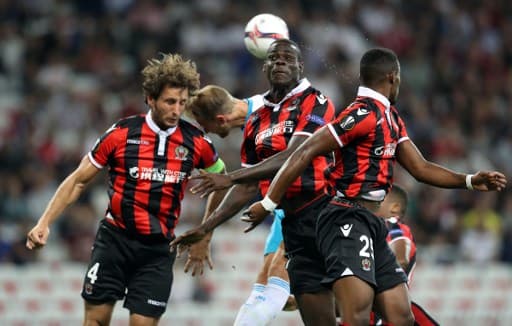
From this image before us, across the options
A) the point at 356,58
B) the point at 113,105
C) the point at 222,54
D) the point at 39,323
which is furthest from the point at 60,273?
the point at 356,58

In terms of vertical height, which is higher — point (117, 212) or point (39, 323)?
point (117, 212)

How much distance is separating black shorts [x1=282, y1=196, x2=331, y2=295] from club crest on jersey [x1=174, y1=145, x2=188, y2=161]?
0.84 metres

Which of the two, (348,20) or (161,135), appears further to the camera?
(348,20)

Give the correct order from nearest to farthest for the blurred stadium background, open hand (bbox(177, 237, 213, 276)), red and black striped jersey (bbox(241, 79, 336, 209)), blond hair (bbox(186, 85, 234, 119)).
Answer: red and black striped jersey (bbox(241, 79, 336, 209)), open hand (bbox(177, 237, 213, 276)), blond hair (bbox(186, 85, 234, 119)), the blurred stadium background

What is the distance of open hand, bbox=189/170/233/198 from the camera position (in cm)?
705

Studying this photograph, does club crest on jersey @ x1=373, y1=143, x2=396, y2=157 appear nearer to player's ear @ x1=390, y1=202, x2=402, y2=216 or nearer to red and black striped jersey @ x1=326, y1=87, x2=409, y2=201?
red and black striped jersey @ x1=326, y1=87, x2=409, y2=201

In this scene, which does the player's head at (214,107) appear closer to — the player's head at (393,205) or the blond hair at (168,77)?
the blond hair at (168,77)

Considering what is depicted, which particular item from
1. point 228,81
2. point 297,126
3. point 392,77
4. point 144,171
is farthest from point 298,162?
point 228,81

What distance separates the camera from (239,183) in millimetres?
7270

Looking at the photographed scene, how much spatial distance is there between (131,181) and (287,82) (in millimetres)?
1293

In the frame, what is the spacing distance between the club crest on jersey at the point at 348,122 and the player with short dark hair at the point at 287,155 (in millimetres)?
614

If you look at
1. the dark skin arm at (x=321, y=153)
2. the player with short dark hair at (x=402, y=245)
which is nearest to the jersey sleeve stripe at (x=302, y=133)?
the dark skin arm at (x=321, y=153)

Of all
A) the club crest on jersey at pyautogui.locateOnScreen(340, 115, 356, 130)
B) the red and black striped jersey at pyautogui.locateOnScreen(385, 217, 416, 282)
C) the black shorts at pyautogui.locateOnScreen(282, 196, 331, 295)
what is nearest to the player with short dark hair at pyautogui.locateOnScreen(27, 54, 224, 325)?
the black shorts at pyautogui.locateOnScreen(282, 196, 331, 295)

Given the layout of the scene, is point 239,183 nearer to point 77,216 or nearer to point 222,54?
point 77,216
